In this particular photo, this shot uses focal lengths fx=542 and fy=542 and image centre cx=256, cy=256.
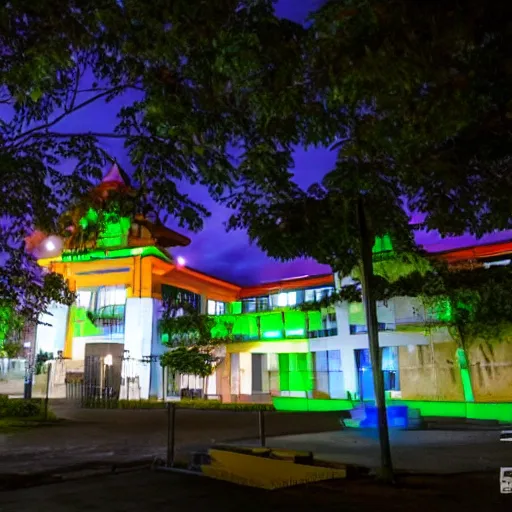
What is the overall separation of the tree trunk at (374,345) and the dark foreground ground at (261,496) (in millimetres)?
332

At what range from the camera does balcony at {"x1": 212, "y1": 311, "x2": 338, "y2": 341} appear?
26.4 metres

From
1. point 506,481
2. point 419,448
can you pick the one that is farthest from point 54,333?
point 506,481

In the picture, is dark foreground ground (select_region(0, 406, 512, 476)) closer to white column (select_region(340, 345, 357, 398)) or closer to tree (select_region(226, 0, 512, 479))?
tree (select_region(226, 0, 512, 479))

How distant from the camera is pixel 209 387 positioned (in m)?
29.8

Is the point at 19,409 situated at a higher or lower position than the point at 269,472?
higher

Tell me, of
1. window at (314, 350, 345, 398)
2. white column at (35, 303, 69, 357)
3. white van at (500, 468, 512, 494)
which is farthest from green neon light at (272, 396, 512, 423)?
white column at (35, 303, 69, 357)

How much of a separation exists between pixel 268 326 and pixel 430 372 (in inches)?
346

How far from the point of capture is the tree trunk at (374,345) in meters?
6.86

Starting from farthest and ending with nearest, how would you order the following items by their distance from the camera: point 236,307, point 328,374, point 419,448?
point 236,307
point 328,374
point 419,448

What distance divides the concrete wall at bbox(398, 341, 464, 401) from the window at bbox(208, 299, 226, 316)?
14178 mm

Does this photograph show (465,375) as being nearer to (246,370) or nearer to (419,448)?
(419,448)

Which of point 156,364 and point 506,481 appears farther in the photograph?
point 156,364

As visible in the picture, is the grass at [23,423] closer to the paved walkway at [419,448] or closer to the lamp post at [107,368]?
the lamp post at [107,368]

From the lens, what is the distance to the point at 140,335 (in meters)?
27.1
